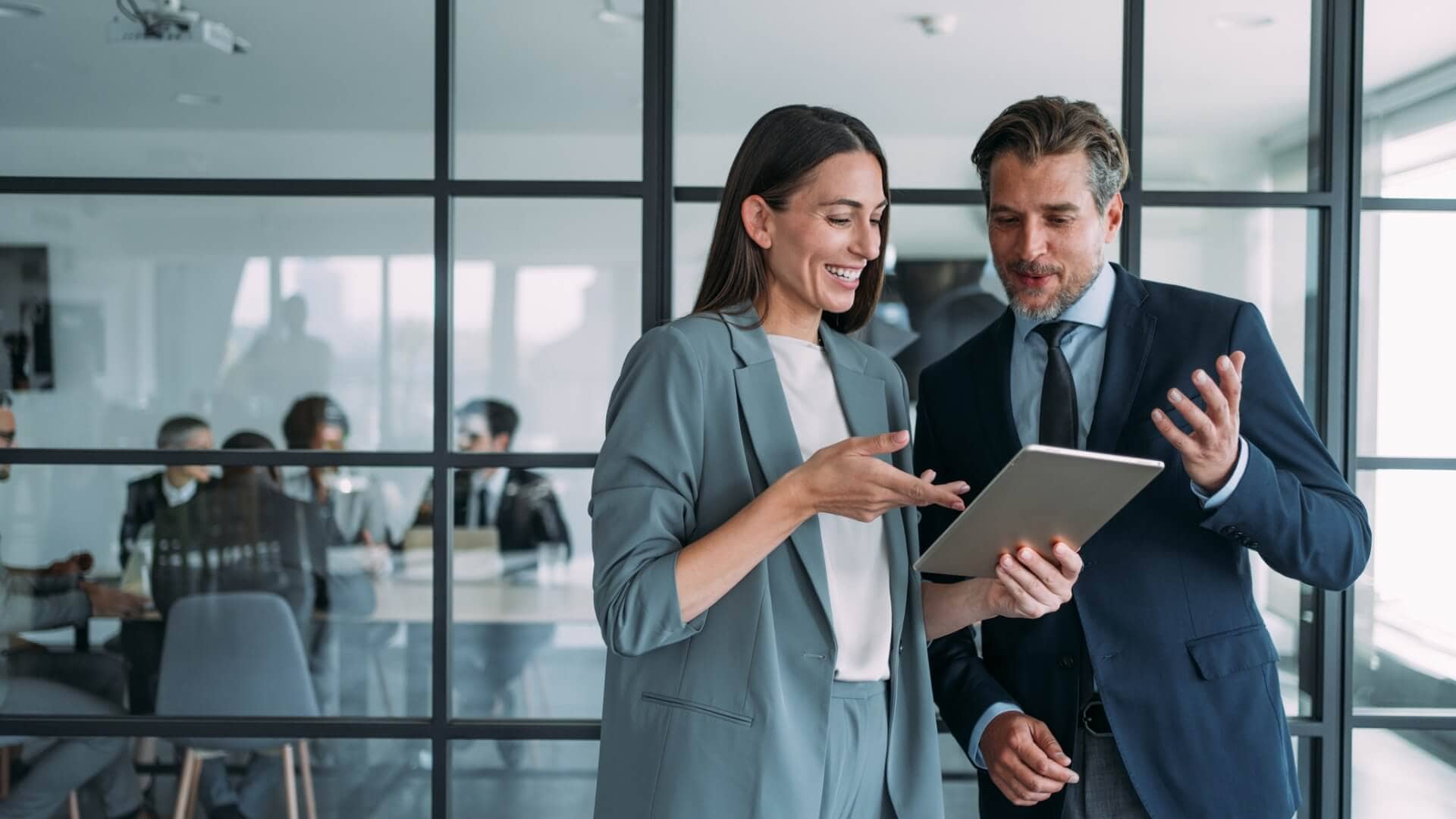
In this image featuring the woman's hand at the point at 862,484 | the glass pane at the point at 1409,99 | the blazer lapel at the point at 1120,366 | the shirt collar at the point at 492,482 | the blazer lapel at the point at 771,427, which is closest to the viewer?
the woman's hand at the point at 862,484

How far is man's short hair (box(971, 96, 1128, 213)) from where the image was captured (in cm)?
156

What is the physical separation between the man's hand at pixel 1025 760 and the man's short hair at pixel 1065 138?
788 millimetres

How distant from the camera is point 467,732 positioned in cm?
219

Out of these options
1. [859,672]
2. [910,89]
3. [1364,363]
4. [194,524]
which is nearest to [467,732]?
[194,524]

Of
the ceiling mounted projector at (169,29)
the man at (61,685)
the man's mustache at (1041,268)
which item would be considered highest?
the ceiling mounted projector at (169,29)

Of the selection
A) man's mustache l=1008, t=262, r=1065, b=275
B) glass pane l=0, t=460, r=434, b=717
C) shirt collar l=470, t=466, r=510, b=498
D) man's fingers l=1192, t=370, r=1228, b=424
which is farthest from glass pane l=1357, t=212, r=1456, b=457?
glass pane l=0, t=460, r=434, b=717

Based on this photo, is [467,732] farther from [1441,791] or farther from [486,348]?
[1441,791]

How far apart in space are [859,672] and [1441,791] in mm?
1666

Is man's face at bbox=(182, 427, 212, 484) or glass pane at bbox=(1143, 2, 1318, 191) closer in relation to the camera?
glass pane at bbox=(1143, 2, 1318, 191)

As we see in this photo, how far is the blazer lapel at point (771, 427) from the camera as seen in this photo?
137 centimetres

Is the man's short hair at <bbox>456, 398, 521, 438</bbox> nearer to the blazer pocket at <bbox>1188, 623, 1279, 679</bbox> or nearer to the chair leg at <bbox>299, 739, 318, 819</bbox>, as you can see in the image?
the chair leg at <bbox>299, 739, 318, 819</bbox>

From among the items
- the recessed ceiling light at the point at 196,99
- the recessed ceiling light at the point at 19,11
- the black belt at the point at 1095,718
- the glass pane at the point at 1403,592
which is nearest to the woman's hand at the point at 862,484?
the black belt at the point at 1095,718

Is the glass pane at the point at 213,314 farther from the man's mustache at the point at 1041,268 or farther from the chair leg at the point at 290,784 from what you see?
the man's mustache at the point at 1041,268

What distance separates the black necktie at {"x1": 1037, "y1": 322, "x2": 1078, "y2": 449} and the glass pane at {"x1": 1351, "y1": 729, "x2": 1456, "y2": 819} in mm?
1255
